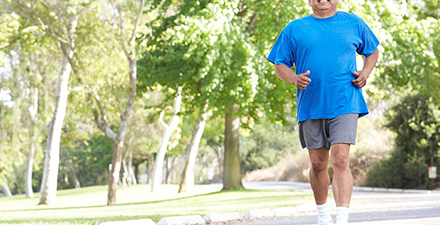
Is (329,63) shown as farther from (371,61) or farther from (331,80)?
(371,61)

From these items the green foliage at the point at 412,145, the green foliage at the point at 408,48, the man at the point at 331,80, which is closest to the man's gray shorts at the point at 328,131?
the man at the point at 331,80

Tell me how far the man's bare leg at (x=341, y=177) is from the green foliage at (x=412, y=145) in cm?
1758

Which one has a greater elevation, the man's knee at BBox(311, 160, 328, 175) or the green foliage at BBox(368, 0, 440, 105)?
the green foliage at BBox(368, 0, 440, 105)

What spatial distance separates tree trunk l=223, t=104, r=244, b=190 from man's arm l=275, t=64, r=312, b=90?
1783 centimetres

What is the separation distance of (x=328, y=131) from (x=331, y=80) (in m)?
0.44

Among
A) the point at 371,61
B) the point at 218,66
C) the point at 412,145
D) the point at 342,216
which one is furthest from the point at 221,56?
the point at 342,216

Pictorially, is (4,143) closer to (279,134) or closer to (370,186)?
(370,186)

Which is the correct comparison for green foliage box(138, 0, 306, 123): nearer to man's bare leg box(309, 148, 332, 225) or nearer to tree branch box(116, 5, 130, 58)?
tree branch box(116, 5, 130, 58)

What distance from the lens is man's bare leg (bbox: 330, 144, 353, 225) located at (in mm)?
4883

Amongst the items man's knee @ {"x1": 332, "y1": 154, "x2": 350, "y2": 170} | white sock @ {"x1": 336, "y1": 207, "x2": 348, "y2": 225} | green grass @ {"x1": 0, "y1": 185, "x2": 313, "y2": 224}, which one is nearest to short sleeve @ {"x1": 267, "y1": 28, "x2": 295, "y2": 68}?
man's knee @ {"x1": 332, "y1": 154, "x2": 350, "y2": 170}

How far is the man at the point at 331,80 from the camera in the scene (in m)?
4.91

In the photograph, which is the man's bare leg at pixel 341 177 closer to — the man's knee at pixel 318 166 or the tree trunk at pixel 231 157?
the man's knee at pixel 318 166

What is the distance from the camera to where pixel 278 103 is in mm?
20188

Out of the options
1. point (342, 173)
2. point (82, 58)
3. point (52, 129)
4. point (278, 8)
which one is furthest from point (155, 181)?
point (342, 173)
